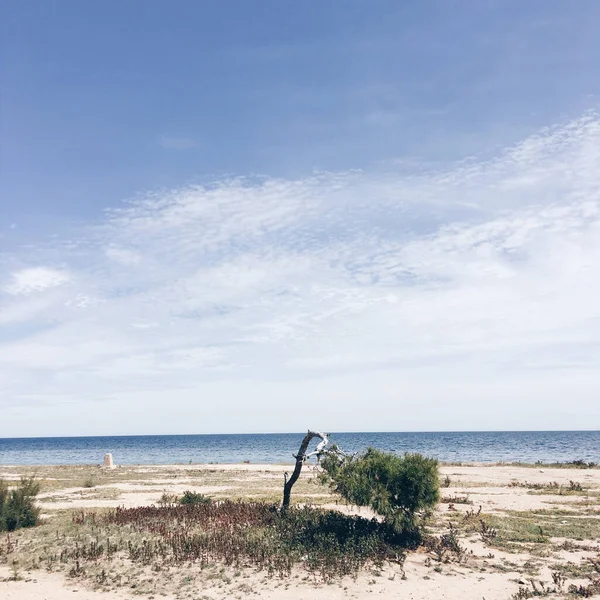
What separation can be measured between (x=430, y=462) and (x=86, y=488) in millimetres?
24814

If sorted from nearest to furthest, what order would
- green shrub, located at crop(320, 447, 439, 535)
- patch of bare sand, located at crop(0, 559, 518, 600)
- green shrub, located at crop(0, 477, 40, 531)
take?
patch of bare sand, located at crop(0, 559, 518, 600) < green shrub, located at crop(320, 447, 439, 535) < green shrub, located at crop(0, 477, 40, 531)

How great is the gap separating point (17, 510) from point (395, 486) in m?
13.5

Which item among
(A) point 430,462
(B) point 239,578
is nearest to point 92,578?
(B) point 239,578

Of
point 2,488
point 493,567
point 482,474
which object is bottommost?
point 482,474

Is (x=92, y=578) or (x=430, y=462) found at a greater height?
(x=430, y=462)

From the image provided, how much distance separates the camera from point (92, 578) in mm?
13398

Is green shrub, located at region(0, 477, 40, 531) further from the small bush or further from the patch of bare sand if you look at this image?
the patch of bare sand

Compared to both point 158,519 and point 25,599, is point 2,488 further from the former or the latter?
point 25,599

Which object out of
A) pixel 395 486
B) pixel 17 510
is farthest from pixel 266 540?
pixel 17 510

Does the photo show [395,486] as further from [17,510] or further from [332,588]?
[17,510]

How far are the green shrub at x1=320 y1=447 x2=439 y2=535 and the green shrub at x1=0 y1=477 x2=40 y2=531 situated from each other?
11.1 meters

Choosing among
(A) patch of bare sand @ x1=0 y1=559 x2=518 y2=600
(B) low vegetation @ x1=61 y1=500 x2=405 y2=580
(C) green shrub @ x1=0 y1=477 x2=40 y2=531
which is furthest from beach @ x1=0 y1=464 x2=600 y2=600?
(C) green shrub @ x1=0 y1=477 x2=40 y2=531

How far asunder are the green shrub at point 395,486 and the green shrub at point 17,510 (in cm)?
1107

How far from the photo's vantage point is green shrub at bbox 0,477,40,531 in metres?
18.7
